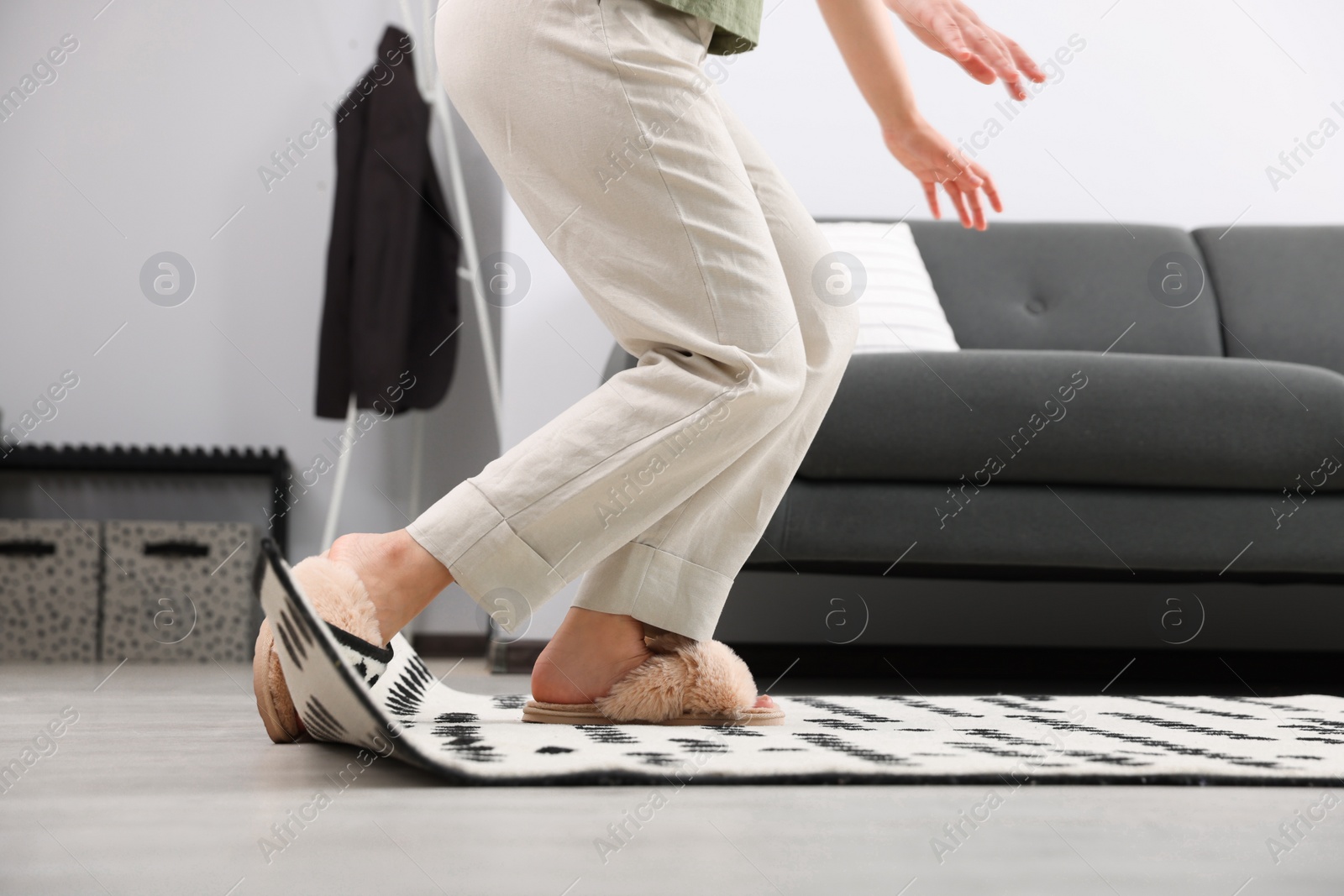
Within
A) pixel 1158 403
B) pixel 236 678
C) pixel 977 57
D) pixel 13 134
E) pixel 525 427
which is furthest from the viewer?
pixel 13 134

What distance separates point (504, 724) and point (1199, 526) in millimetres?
1048

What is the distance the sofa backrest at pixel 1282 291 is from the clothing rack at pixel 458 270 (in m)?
1.50

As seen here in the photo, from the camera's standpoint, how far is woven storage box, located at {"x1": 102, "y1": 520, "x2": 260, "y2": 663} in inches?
89.2

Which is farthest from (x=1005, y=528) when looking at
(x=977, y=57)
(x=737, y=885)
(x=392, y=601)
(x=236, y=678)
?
(x=236, y=678)

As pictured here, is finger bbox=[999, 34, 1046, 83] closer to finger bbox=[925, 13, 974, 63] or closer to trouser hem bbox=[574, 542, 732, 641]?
finger bbox=[925, 13, 974, 63]

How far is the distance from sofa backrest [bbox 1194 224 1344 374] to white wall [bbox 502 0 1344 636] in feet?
0.75

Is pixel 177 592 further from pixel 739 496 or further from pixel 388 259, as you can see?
pixel 739 496

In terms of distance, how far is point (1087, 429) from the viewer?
1486 millimetres

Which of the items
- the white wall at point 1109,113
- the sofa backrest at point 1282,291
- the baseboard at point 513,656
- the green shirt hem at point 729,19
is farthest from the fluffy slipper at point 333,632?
the sofa backrest at point 1282,291

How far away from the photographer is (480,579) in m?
0.81

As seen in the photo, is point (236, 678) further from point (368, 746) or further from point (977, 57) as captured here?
point (977, 57)

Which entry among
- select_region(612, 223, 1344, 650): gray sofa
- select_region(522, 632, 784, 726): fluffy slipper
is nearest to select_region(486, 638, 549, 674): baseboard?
select_region(612, 223, 1344, 650): gray sofa

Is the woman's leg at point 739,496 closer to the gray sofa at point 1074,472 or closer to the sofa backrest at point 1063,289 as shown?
the gray sofa at point 1074,472

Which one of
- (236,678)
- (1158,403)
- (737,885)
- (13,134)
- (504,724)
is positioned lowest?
(236,678)
